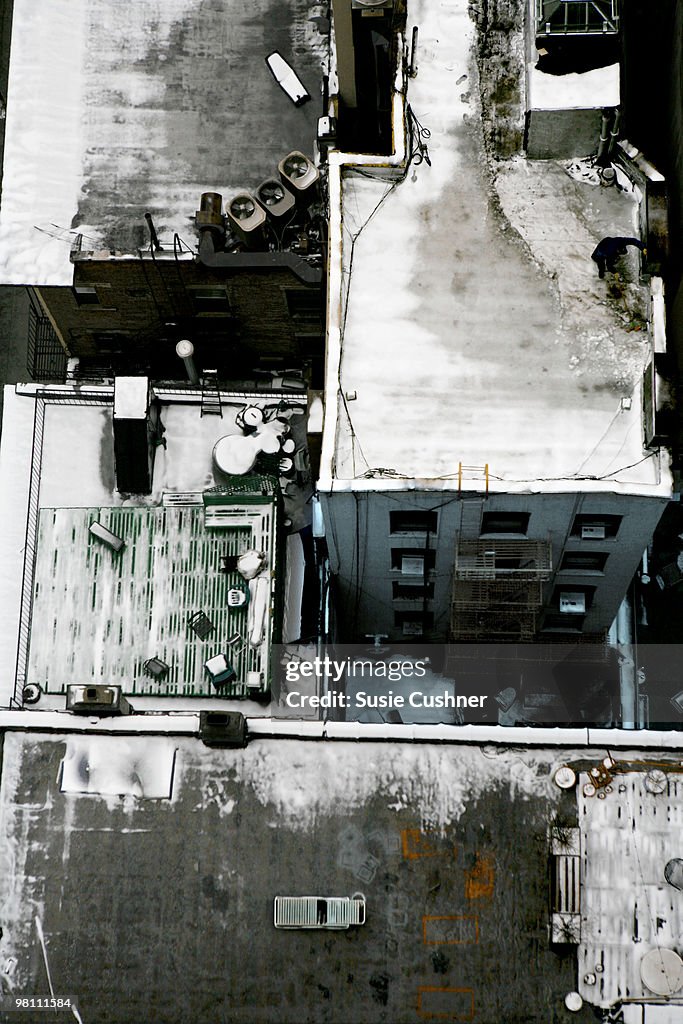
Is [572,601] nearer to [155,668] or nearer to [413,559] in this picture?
[413,559]

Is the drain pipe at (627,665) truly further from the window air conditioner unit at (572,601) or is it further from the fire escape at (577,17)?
the fire escape at (577,17)

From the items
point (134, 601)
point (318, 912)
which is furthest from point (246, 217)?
point (318, 912)

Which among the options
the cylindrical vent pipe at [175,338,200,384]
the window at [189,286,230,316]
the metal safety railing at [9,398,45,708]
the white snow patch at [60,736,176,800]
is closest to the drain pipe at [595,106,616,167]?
the window at [189,286,230,316]

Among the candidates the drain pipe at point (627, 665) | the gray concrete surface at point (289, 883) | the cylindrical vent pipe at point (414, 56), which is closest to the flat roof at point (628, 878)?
the gray concrete surface at point (289, 883)

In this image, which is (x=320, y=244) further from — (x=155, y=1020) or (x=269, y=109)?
(x=155, y=1020)

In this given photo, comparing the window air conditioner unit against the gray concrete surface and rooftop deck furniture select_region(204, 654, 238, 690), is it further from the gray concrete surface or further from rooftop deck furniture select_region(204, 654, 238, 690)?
rooftop deck furniture select_region(204, 654, 238, 690)
